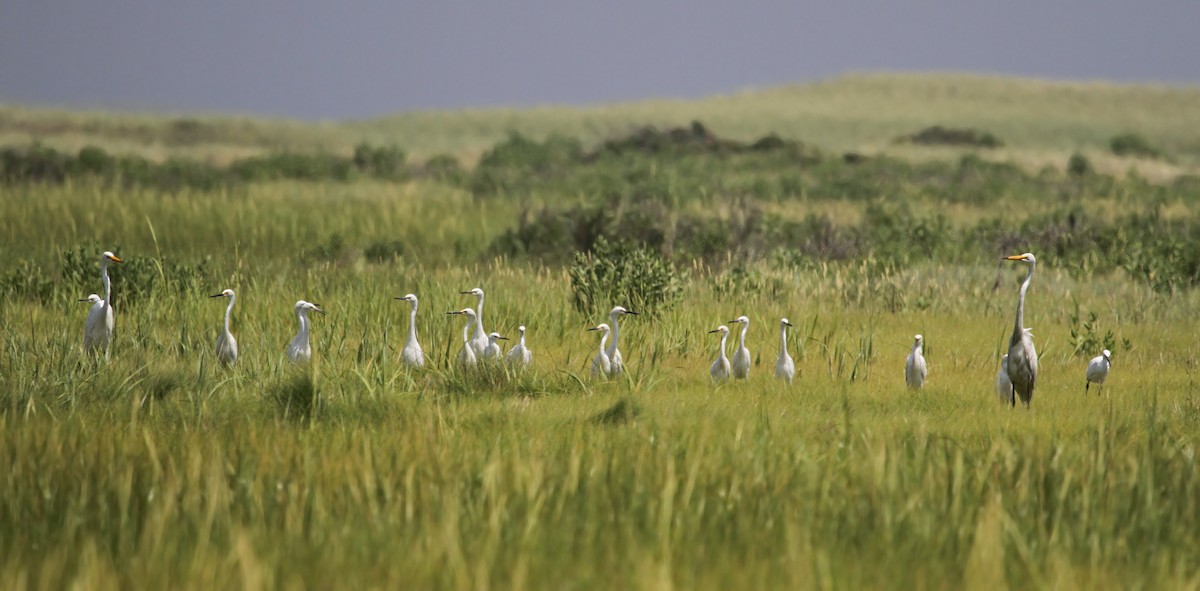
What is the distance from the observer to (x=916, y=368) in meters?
9.25

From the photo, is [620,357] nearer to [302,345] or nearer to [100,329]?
[302,345]

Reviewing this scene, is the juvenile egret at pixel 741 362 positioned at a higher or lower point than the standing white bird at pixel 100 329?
lower

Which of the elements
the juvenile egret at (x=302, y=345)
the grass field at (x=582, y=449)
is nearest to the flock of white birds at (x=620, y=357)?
the juvenile egret at (x=302, y=345)

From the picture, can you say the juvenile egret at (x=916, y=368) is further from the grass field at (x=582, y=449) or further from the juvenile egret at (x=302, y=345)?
the juvenile egret at (x=302, y=345)

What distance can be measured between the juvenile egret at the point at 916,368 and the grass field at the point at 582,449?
16cm

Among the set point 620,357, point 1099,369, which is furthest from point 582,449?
point 1099,369

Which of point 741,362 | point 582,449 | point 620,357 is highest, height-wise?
point 582,449

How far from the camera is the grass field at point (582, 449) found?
16.1ft

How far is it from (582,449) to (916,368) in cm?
355

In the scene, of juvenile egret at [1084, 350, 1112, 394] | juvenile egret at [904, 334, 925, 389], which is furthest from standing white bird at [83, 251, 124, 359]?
juvenile egret at [1084, 350, 1112, 394]

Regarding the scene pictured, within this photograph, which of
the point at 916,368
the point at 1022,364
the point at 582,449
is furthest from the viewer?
the point at 916,368

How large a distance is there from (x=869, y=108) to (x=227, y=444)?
9830 centimetres

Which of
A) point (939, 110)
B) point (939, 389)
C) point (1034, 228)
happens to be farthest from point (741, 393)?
point (939, 110)

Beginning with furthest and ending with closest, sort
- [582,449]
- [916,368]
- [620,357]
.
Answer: [620,357], [916,368], [582,449]
